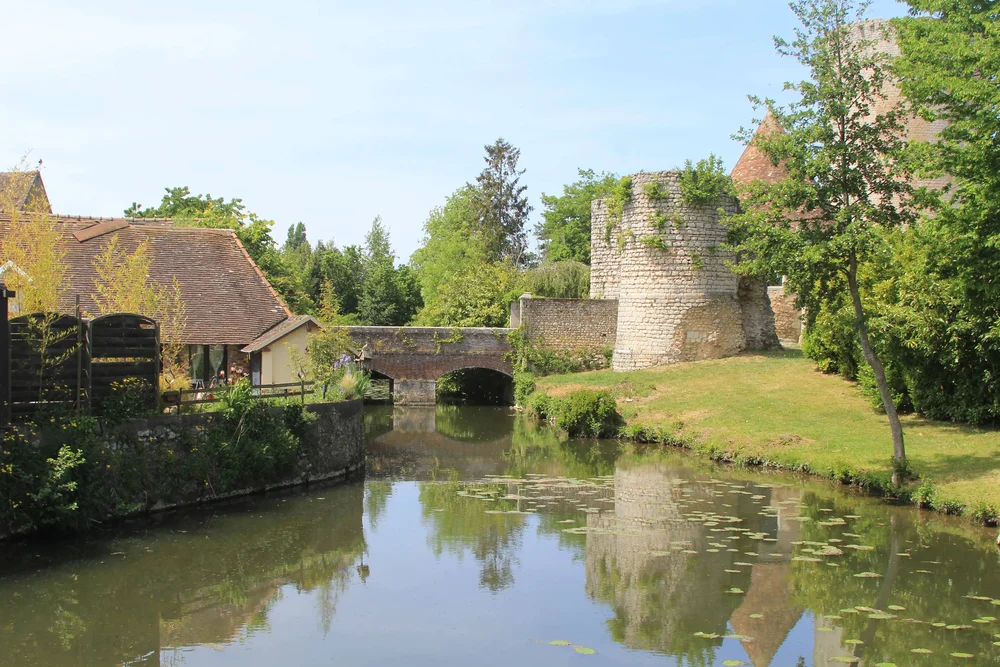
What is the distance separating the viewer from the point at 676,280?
29.3m

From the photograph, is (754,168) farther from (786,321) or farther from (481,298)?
(481,298)

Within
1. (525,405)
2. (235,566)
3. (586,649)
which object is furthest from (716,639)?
(525,405)

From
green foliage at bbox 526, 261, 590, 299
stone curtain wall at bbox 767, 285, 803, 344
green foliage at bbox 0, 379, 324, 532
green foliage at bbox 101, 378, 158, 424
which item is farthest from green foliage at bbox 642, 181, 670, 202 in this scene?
green foliage at bbox 101, 378, 158, 424

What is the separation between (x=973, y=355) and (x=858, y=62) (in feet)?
21.5

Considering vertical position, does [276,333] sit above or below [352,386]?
above

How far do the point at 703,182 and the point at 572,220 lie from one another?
75.6 ft

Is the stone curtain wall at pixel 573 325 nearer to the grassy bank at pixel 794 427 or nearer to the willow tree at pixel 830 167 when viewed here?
the grassy bank at pixel 794 427

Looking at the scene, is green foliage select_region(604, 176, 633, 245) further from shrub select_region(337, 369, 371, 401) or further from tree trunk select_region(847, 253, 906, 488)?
tree trunk select_region(847, 253, 906, 488)

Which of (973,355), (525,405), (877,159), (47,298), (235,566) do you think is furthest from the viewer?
(525,405)

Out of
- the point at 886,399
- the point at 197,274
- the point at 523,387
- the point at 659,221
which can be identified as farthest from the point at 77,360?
the point at 659,221

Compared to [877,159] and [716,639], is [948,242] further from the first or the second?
[716,639]

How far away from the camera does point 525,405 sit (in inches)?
1190

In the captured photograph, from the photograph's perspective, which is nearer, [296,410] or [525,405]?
[296,410]

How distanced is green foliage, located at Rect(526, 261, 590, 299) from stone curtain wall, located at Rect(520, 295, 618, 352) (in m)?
3.05
